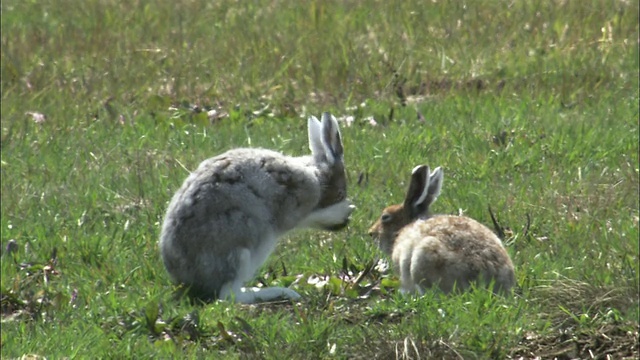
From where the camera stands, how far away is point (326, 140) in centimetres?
841

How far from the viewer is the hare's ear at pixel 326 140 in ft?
27.5

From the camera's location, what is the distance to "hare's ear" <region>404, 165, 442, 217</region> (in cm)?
775

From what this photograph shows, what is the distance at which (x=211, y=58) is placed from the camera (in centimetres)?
1309

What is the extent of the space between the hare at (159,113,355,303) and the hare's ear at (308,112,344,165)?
1.82ft

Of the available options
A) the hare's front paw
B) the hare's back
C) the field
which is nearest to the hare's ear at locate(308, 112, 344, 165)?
the hare's front paw

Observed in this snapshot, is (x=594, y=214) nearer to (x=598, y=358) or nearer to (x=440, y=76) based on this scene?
(x=598, y=358)

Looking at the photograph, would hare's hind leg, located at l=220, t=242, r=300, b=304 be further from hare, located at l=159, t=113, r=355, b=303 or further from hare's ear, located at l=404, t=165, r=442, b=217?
hare's ear, located at l=404, t=165, r=442, b=217

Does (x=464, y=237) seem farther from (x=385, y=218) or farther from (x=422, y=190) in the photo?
(x=385, y=218)

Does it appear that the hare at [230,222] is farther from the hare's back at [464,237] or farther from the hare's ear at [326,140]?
the hare's back at [464,237]

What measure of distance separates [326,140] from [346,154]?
1657 millimetres

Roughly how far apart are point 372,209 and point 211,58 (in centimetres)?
471

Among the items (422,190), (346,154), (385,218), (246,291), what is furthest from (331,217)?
(346,154)

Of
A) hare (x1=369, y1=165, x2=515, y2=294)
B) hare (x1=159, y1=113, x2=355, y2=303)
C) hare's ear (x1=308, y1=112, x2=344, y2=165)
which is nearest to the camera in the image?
hare (x1=369, y1=165, x2=515, y2=294)

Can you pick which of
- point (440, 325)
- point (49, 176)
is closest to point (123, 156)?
point (49, 176)
